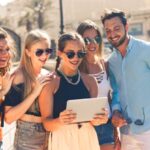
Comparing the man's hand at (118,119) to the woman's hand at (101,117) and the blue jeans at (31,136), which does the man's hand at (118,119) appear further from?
the blue jeans at (31,136)

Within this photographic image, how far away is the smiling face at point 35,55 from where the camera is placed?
370 cm

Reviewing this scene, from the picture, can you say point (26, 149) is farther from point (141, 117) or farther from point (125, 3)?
point (125, 3)

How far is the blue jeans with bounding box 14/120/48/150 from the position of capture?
11.9 ft

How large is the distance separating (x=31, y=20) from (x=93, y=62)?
49.6 meters

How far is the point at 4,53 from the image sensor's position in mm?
3758

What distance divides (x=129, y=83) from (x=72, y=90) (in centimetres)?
68

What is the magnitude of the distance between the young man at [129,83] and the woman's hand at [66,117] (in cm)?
72

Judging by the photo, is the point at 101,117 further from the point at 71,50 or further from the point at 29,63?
the point at 29,63

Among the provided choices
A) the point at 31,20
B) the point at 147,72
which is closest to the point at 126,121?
the point at 147,72

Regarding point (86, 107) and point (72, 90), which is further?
point (72, 90)

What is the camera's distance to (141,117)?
4.03 m

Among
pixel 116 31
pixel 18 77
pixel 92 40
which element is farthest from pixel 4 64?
pixel 116 31

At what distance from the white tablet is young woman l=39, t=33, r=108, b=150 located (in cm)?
4

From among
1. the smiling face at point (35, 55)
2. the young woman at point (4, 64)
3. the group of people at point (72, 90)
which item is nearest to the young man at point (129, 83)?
the group of people at point (72, 90)
